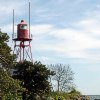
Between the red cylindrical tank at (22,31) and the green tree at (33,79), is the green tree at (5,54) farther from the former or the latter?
the red cylindrical tank at (22,31)

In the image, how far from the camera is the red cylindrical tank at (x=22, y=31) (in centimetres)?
7421

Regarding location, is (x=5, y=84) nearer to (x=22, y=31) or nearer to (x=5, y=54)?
(x=5, y=54)

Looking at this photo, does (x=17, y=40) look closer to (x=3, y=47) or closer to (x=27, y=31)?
(x=27, y=31)

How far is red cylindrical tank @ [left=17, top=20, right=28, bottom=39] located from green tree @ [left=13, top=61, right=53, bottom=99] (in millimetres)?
18395

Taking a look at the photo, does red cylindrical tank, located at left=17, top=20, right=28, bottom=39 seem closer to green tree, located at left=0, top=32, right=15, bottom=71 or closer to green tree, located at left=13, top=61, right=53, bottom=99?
green tree, located at left=13, top=61, right=53, bottom=99

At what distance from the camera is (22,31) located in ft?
246

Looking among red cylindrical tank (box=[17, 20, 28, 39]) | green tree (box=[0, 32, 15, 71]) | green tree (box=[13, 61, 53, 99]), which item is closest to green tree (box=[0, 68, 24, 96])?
green tree (box=[0, 32, 15, 71])

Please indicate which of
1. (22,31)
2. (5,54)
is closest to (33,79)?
(5,54)

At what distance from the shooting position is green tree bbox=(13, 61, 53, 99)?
5475cm

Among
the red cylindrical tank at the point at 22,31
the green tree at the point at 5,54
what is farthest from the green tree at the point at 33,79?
the red cylindrical tank at the point at 22,31

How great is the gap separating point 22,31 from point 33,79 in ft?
70.9

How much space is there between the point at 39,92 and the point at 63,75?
36.6m

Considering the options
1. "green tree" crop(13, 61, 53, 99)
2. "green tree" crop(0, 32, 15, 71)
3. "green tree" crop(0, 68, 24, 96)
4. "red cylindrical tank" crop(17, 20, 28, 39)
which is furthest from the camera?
"red cylindrical tank" crop(17, 20, 28, 39)

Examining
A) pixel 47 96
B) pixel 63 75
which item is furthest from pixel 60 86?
pixel 47 96
